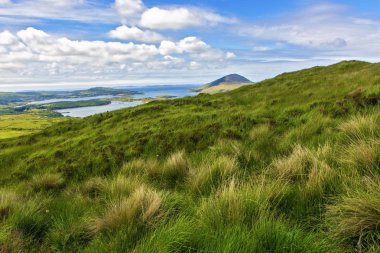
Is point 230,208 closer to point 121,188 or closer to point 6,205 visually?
point 121,188

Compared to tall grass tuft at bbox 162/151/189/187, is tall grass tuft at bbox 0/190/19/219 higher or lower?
lower

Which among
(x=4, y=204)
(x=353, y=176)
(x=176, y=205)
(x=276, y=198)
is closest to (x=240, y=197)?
(x=276, y=198)

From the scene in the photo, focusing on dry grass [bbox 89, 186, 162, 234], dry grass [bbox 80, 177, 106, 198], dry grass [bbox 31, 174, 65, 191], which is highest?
dry grass [bbox 89, 186, 162, 234]

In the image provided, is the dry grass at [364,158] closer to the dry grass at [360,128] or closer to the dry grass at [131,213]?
the dry grass at [360,128]

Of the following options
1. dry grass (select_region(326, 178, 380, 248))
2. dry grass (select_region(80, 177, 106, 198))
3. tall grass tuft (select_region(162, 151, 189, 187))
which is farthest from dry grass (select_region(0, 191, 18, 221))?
dry grass (select_region(326, 178, 380, 248))

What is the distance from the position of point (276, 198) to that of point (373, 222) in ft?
4.45

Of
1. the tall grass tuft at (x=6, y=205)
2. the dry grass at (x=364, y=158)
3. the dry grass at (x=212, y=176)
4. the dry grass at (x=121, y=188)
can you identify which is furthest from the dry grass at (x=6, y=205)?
the dry grass at (x=364, y=158)

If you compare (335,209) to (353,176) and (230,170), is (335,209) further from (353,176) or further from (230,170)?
(230,170)

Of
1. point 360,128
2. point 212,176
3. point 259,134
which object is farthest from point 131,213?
point 259,134

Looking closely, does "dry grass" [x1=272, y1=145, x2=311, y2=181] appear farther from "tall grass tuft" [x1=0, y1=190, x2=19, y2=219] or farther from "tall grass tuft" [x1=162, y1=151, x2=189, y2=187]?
"tall grass tuft" [x1=0, y1=190, x2=19, y2=219]

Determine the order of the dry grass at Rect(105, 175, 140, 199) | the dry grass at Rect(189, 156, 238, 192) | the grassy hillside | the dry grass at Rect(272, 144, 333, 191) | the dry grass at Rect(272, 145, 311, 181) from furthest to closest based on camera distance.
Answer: the dry grass at Rect(105, 175, 140, 199) < the dry grass at Rect(189, 156, 238, 192) < the dry grass at Rect(272, 145, 311, 181) < the dry grass at Rect(272, 144, 333, 191) < the grassy hillside

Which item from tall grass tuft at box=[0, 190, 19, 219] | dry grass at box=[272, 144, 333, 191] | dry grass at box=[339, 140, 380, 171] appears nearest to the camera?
dry grass at box=[272, 144, 333, 191]

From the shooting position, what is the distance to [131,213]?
14.1ft

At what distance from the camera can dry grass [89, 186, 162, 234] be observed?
4.23 meters
